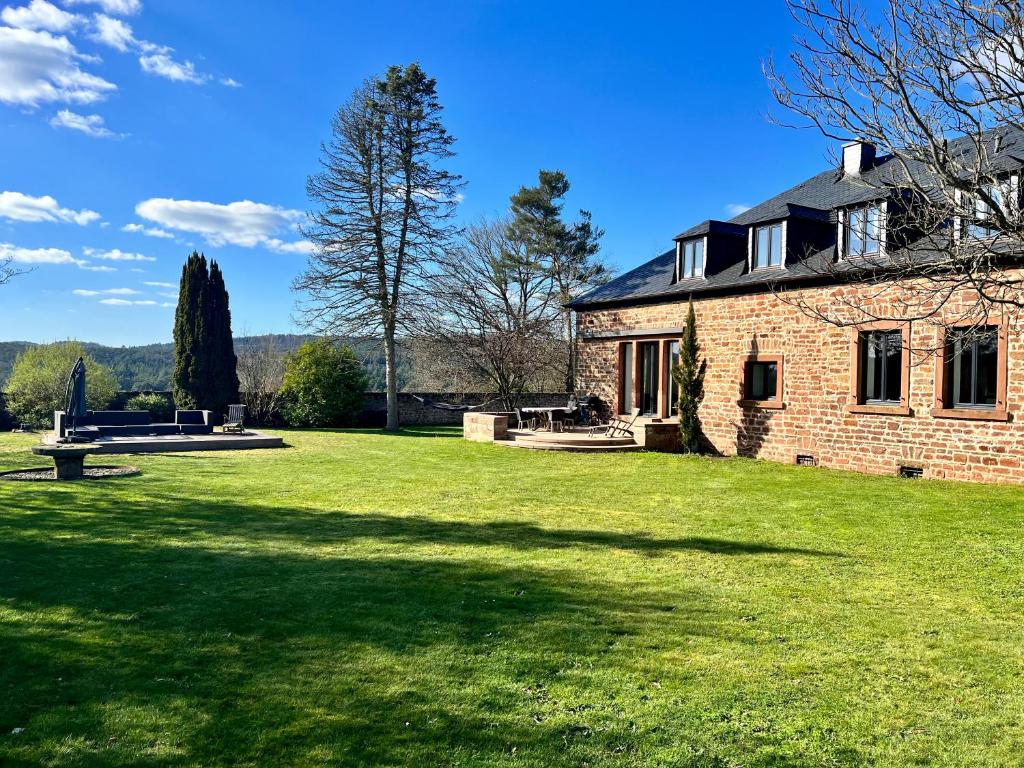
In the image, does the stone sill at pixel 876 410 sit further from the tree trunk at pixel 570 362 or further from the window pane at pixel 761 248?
the tree trunk at pixel 570 362

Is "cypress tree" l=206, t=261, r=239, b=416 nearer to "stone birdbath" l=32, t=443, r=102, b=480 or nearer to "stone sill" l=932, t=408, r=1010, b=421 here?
"stone birdbath" l=32, t=443, r=102, b=480

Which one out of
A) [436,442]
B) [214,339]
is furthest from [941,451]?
[214,339]

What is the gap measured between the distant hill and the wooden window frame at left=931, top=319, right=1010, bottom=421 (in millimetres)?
32292

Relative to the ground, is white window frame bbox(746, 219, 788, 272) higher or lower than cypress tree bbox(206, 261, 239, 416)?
higher

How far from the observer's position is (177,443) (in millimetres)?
18297

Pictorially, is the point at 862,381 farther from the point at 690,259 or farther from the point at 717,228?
the point at 690,259

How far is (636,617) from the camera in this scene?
5.63 m

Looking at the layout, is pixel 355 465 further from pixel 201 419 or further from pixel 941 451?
pixel 941 451

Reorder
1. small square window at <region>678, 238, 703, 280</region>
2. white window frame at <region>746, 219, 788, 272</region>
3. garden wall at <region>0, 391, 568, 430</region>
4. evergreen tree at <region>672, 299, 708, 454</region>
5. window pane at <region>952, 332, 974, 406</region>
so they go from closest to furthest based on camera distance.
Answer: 1. window pane at <region>952, 332, 974, 406</region>
2. white window frame at <region>746, 219, 788, 272</region>
3. evergreen tree at <region>672, 299, 708, 454</region>
4. small square window at <region>678, 238, 703, 280</region>
5. garden wall at <region>0, 391, 568, 430</region>

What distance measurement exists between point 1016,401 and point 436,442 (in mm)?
14557

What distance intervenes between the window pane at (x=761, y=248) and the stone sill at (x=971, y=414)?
5.81m

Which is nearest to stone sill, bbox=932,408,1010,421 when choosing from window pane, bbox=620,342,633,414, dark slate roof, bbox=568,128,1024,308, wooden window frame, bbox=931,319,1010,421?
wooden window frame, bbox=931,319,1010,421

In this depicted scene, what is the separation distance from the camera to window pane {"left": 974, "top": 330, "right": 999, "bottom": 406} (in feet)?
45.3

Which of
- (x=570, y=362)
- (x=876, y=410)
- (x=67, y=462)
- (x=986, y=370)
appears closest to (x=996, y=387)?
(x=986, y=370)
